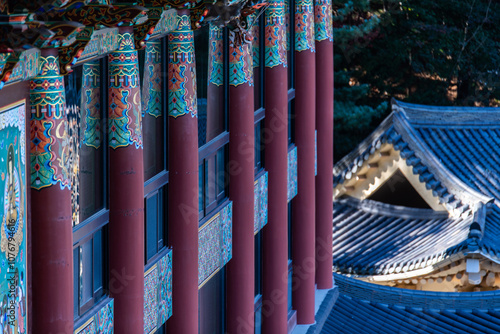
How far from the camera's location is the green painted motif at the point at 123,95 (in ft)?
28.8

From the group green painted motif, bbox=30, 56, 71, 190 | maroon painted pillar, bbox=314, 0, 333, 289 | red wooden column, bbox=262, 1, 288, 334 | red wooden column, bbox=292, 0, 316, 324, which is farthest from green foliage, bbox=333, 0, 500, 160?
green painted motif, bbox=30, 56, 71, 190

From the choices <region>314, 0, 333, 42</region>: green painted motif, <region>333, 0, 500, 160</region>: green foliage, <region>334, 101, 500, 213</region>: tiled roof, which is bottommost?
<region>333, 0, 500, 160</region>: green foliage

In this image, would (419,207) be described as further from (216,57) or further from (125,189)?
(125,189)

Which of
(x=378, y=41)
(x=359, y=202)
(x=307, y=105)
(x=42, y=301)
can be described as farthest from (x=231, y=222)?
(x=378, y=41)

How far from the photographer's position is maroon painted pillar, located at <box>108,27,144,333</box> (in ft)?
29.0

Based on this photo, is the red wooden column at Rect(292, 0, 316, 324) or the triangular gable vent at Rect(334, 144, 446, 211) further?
the triangular gable vent at Rect(334, 144, 446, 211)

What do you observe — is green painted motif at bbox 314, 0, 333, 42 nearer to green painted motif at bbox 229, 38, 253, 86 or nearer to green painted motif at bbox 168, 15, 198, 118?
green painted motif at bbox 229, 38, 253, 86

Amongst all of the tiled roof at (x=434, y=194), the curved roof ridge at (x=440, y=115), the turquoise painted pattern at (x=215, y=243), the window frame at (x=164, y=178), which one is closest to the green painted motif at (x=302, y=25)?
the turquoise painted pattern at (x=215, y=243)

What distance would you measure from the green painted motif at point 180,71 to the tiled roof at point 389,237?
11530 millimetres

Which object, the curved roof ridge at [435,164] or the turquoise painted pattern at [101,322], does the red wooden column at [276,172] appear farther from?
the curved roof ridge at [435,164]

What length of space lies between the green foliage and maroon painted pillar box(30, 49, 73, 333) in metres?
33.0

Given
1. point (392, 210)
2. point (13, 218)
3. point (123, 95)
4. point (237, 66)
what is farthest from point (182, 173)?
point (392, 210)

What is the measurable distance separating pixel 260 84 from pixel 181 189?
4274mm

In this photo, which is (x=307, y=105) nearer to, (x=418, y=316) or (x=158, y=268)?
(x=418, y=316)
